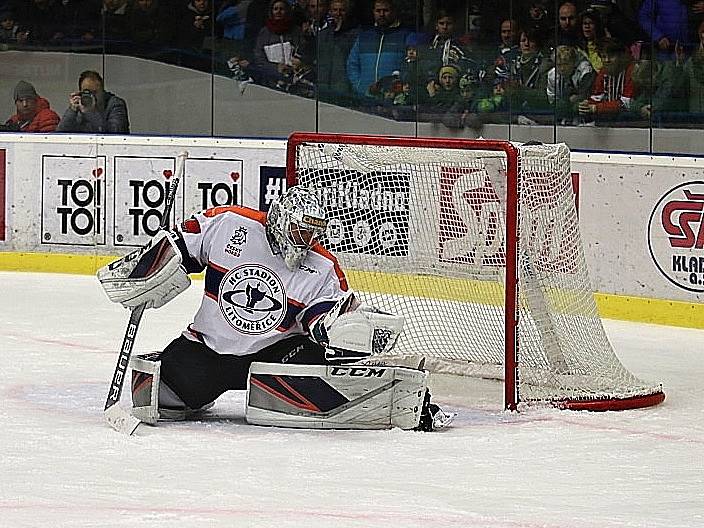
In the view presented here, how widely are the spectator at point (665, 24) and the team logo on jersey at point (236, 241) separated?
4.22 m

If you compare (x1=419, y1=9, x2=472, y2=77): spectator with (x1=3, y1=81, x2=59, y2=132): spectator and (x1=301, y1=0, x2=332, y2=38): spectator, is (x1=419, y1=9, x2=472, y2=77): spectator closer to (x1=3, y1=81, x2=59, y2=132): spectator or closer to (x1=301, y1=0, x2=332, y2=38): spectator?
(x1=301, y1=0, x2=332, y2=38): spectator

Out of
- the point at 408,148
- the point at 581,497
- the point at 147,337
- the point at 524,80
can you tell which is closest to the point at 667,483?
the point at 581,497

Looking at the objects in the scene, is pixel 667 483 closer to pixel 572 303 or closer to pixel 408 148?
pixel 572 303

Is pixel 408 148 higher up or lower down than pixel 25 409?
higher up

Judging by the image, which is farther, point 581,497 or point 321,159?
point 321,159

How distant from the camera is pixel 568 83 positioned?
9297 millimetres

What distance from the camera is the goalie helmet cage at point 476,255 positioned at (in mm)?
5797

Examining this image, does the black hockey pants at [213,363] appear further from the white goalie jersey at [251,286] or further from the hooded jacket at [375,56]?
the hooded jacket at [375,56]

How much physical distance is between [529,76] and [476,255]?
3036 millimetres

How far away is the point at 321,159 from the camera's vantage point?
6355 mm

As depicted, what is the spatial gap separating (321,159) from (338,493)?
225 cm

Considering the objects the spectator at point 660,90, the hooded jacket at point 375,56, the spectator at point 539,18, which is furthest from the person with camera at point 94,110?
the spectator at point 660,90

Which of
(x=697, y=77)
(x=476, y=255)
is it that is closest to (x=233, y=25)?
(x=697, y=77)

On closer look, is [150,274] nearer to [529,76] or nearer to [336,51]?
[529,76]
